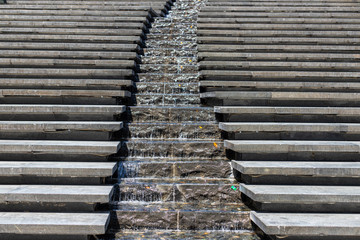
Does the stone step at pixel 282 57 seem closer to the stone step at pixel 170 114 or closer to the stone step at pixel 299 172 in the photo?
the stone step at pixel 170 114

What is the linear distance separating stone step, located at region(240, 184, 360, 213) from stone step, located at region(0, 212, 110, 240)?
6.00 ft

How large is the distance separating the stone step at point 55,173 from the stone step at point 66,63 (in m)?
2.67

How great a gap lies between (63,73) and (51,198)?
9.75ft

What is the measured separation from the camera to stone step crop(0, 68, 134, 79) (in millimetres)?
5504

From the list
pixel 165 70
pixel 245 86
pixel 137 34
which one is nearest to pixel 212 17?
pixel 137 34

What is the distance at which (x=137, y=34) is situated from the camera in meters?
7.37

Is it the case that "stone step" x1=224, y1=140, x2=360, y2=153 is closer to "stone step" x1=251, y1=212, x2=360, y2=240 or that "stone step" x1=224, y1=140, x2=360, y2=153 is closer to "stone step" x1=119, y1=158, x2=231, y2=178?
"stone step" x1=119, y1=158, x2=231, y2=178

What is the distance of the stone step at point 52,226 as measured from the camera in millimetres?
3039

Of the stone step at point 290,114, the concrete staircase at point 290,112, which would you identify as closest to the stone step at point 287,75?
the concrete staircase at point 290,112

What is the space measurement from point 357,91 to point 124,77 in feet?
14.6

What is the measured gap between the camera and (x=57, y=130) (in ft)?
14.1

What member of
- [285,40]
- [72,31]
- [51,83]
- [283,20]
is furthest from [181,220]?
[283,20]

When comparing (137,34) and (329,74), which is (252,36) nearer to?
(329,74)

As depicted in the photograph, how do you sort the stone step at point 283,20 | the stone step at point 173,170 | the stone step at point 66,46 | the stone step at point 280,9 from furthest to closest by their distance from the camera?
1. the stone step at point 280,9
2. the stone step at point 283,20
3. the stone step at point 66,46
4. the stone step at point 173,170
